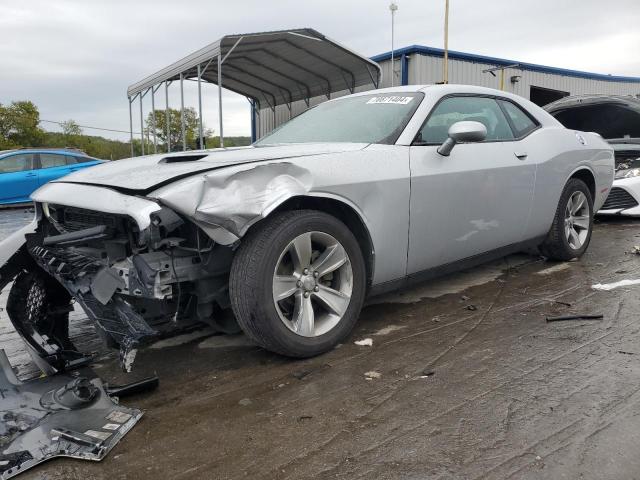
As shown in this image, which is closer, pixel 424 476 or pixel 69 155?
pixel 424 476

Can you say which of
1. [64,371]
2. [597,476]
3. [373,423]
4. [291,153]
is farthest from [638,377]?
[64,371]

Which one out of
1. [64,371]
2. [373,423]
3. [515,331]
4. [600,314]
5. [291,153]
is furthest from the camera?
[600,314]

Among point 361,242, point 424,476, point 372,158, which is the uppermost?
point 372,158

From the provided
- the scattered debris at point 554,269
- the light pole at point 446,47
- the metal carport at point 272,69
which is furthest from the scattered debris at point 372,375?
the light pole at point 446,47

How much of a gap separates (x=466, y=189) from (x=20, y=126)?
4438 centimetres

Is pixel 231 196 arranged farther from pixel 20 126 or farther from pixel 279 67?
pixel 20 126

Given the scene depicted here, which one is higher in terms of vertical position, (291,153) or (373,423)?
(291,153)

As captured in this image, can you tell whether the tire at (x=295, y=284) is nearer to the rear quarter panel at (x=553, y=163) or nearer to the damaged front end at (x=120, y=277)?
Answer: the damaged front end at (x=120, y=277)

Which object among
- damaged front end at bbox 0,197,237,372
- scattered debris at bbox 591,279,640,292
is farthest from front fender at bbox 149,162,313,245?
scattered debris at bbox 591,279,640,292

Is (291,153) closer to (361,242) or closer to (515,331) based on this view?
(361,242)

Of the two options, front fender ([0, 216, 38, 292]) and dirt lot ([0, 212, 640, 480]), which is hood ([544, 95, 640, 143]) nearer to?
dirt lot ([0, 212, 640, 480])

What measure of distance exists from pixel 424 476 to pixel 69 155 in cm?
1233

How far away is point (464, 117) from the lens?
A: 3.78 m

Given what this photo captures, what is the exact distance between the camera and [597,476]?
1.74 metres
